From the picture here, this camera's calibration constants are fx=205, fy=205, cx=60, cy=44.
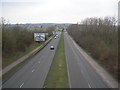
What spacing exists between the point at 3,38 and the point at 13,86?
1411 cm

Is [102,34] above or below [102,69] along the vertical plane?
above

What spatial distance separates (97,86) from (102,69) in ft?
27.3

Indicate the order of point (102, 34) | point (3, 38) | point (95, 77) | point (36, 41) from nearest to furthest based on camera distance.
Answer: point (95, 77)
point (3, 38)
point (102, 34)
point (36, 41)

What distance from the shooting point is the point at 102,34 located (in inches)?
1764

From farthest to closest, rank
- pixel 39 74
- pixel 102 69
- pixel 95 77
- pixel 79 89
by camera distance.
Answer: pixel 102 69
pixel 39 74
pixel 95 77
pixel 79 89

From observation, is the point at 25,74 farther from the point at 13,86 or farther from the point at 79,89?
the point at 79,89

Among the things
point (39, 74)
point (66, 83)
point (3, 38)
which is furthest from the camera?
point (3, 38)

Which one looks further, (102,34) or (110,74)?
(102,34)

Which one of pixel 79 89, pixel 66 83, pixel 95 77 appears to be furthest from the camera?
pixel 95 77

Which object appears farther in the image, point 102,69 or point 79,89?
point 102,69

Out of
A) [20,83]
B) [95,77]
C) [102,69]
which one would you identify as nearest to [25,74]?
[20,83]

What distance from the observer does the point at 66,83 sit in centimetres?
2164

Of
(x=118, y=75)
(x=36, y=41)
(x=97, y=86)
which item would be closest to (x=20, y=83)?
(x=97, y=86)

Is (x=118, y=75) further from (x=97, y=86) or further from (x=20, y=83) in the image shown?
(x=20, y=83)
